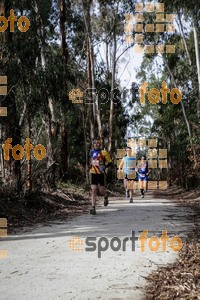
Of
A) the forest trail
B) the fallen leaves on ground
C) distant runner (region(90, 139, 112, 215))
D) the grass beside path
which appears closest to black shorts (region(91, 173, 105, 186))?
distant runner (region(90, 139, 112, 215))

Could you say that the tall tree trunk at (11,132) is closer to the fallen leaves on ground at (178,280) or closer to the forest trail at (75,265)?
the forest trail at (75,265)

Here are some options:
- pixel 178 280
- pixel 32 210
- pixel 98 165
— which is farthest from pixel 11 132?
pixel 178 280

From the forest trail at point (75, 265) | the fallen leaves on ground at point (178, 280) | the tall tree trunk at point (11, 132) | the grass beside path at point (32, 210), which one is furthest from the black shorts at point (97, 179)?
the fallen leaves on ground at point (178, 280)

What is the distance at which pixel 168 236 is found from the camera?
5.61 m

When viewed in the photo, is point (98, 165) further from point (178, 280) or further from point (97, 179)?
point (178, 280)

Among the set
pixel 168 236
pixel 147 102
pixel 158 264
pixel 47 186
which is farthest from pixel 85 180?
pixel 147 102

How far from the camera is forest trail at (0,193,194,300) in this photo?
Result: 3.31 metres

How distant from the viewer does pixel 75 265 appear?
414 centimetres

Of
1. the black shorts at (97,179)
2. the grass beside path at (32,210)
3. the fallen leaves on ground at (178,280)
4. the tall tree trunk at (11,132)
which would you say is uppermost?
the tall tree trunk at (11,132)

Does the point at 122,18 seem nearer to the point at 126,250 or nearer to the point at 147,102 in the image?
the point at 147,102

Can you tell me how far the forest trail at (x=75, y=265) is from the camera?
331cm

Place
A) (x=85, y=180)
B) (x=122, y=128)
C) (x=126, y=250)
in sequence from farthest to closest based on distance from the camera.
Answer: (x=122, y=128) → (x=85, y=180) → (x=126, y=250)

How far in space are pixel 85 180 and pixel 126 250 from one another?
1423cm

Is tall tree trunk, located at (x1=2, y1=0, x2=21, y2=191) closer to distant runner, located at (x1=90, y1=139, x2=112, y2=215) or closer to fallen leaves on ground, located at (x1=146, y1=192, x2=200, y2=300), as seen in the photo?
distant runner, located at (x1=90, y1=139, x2=112, y2=215)
